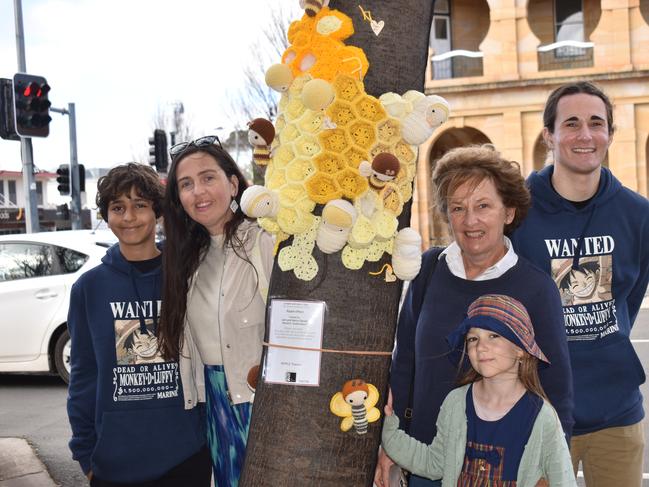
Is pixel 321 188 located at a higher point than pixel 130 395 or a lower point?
higher

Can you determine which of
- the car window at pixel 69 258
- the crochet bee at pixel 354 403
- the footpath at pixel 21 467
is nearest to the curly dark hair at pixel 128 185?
the crochet bee at pixel 354 403

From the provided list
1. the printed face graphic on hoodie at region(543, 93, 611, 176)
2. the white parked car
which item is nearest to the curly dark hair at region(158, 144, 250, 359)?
the printed face graphic on hoodie at region(543, 93, 611, 176)

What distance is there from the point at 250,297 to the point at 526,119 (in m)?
20.3

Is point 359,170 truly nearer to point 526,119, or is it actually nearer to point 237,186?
point 237,186

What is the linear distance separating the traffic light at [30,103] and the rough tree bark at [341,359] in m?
11.7

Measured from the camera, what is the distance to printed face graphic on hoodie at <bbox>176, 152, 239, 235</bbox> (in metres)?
2.98

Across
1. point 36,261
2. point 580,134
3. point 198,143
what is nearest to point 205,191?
point 198,143

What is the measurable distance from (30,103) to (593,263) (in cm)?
1186

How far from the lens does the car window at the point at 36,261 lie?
8.30 meters

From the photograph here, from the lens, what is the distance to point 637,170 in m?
20.8

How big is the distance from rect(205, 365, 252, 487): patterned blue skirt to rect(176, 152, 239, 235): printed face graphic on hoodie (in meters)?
0.59

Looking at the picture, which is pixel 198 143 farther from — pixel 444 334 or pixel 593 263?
pixel 593 263

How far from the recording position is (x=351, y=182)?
2.28 m

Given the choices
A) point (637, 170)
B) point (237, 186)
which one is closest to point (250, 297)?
point (237, 186)
